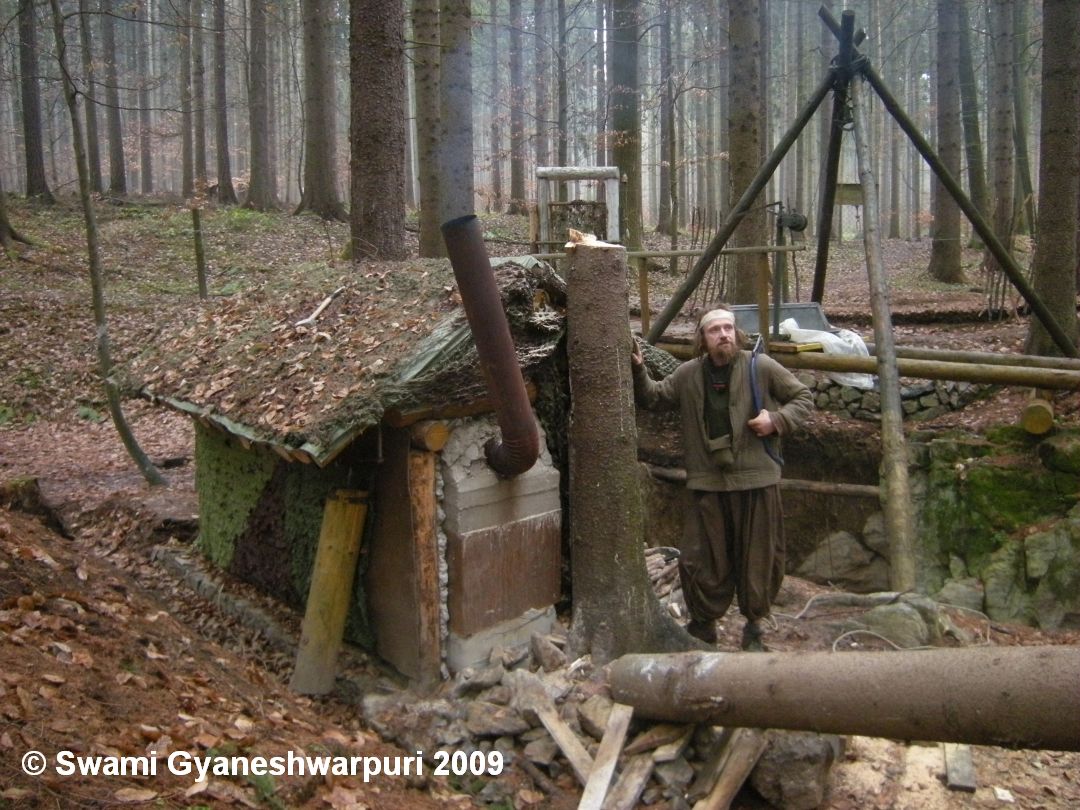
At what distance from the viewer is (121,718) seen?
360 centimetres

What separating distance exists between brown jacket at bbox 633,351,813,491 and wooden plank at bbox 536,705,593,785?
1.45 m

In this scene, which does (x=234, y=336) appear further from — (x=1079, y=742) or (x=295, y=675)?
(x=1079, y=742)

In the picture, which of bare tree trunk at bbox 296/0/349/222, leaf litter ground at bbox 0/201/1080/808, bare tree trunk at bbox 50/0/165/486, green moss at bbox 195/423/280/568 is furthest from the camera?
bare tree trunk at bbox 296/0/349/222

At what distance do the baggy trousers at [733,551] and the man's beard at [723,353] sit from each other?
2.34 ft

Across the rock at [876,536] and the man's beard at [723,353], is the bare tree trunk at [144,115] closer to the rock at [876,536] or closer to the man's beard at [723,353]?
the rock at [876,536]

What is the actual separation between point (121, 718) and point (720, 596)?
3.07 meters

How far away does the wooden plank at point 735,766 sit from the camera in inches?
153

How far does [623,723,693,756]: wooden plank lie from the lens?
13.4 ft

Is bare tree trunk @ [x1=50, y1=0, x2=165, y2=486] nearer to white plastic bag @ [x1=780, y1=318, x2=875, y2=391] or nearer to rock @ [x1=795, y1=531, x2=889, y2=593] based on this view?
white plastic bag @ [x1=780, y1=318, x2=875, y2=391]

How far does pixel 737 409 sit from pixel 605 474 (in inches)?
32.1

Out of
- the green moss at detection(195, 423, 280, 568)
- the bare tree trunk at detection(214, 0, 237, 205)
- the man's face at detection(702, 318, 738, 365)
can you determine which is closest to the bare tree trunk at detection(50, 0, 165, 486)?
the green moss at detection(195, 423, 280, 568)

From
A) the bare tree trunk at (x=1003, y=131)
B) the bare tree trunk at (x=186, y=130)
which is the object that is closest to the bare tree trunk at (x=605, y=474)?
the bare tree trunk at (x=1003, y=131)

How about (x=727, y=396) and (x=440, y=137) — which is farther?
(x=440, y=137)

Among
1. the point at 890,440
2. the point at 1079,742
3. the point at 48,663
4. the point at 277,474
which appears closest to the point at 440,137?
the point at 277,474
